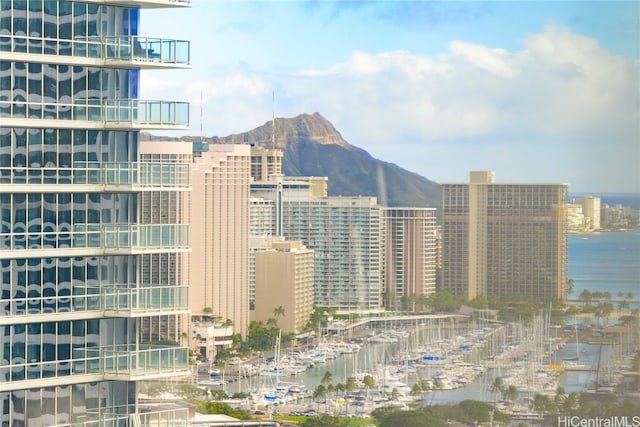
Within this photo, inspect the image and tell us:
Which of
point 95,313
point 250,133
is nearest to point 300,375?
point 250,133

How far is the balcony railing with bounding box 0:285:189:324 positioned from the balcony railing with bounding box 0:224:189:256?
0.83 feet

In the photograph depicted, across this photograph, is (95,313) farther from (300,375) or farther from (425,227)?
(425,227)

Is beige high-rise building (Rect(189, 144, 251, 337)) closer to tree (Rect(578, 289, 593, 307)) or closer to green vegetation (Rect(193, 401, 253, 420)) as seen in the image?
green vegetation (Rect(193, 401, 253, 420))

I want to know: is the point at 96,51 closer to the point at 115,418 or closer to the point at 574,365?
the point at 115,418

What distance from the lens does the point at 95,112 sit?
27.6 ft

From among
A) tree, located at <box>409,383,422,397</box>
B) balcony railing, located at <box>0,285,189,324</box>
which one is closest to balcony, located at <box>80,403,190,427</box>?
balcony railing, located at <box>0,285,189,324</box>

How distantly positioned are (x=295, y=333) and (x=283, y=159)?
59.1ft

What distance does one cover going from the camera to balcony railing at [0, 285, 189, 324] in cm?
813

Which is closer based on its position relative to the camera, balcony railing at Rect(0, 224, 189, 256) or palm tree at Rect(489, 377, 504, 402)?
balcony railing at Rect(0, 224, 189, 256)

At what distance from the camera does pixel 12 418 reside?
8.11m

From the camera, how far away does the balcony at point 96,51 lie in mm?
8227

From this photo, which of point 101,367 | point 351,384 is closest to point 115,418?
point 101,367

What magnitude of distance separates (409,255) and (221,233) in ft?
29.1

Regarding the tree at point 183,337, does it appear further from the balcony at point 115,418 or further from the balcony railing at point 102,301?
→ the balcony railing at point 102,301
